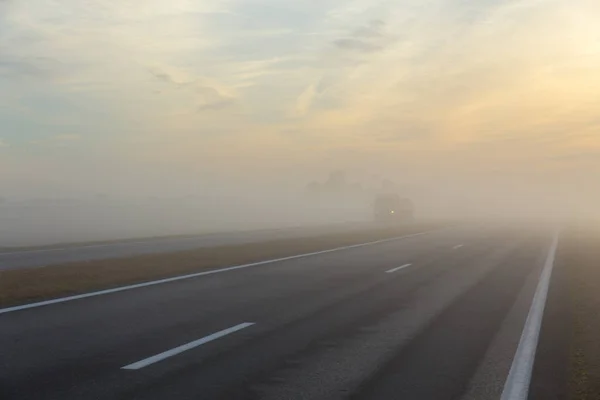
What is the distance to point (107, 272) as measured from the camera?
16.4m

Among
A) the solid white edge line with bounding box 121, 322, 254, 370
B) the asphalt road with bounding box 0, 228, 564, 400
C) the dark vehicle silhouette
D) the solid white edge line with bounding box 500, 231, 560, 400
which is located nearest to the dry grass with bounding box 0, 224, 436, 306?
the asphalt road with bounding box 0, 228, 564, 400

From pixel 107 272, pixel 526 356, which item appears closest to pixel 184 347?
pixel 526 356

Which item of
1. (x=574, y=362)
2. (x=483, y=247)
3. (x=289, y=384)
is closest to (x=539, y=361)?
(x=574, y=362)

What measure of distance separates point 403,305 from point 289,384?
626 cm

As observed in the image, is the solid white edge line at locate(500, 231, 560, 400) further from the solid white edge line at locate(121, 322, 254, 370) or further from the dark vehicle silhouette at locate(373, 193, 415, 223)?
the dark vehicle silhouette at locate(373, 193, 415, 223)

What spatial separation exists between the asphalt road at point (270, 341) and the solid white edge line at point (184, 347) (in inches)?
1.0

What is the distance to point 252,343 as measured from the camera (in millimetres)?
8312

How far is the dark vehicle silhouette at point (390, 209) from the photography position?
72062 mm

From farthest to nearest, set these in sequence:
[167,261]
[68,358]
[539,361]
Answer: [167,261]
[539,361]
[68,358]

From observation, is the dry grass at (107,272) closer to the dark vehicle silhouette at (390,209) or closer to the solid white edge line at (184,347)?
the solid white edge line at (184,347)

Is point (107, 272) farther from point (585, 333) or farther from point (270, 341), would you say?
point (585, 333)

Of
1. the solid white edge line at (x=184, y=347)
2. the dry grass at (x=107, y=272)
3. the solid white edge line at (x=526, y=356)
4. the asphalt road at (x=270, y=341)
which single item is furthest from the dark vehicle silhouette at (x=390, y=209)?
the solid white edge line at (x=184, y=347)

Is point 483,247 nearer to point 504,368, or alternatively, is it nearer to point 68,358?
point 504,368

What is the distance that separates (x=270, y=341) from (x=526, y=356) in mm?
3490
